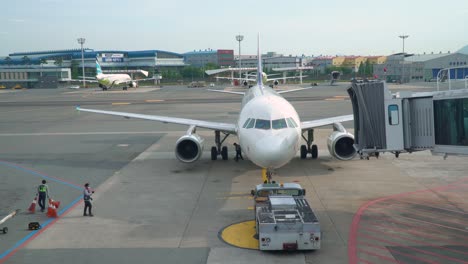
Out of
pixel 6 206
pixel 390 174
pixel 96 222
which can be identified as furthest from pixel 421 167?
pixel 6 206

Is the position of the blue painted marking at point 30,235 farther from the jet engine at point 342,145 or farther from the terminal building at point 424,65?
the terminal building at point 424,65

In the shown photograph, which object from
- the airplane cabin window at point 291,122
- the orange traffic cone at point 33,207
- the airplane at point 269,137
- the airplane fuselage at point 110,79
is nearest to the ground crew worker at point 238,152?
the airplane at point 269,137

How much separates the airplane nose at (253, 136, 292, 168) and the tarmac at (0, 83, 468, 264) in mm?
1976

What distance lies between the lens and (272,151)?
2038 cm

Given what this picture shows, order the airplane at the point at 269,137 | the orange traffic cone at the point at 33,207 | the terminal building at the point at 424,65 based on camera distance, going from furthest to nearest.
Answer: the terminal building at the point at 424,65 → the airplane at the point at 269,137 → the orange traffic cone at the point at 33,207

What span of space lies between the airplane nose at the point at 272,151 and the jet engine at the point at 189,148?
726 cm

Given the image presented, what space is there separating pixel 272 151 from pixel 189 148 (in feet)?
29.2

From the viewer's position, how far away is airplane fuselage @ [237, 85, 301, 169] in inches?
813

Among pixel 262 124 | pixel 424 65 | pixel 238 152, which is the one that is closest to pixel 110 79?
pixel 424 65

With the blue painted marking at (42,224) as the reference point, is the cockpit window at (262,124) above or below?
above

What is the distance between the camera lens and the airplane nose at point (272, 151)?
20.4m

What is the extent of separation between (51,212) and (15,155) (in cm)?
1712

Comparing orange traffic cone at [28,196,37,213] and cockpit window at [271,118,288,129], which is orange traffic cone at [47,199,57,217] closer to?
orange traffic cone at [28,196,37,213]

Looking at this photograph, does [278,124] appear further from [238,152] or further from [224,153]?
[224,153]
